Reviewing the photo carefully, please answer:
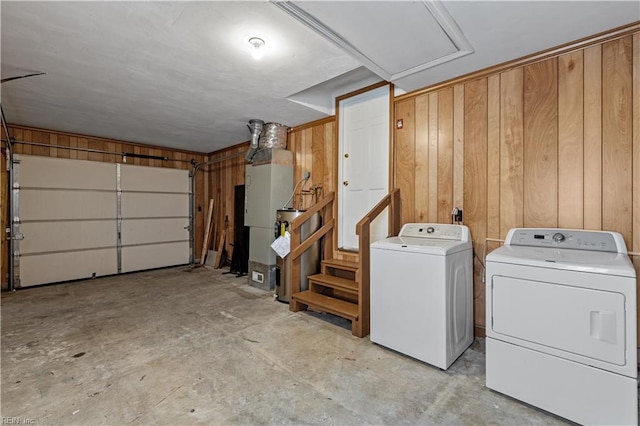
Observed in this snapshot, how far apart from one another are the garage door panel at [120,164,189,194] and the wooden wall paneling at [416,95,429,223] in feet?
16.5

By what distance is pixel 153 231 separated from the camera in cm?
579

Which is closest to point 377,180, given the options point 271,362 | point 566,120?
point 566,120

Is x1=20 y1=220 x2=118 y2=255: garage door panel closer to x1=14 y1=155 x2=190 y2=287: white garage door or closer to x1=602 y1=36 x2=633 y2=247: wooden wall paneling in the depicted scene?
x1=14 y1=155 x2=190 y2=287: white garage door

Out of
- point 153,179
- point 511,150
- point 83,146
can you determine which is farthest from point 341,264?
point 83,146

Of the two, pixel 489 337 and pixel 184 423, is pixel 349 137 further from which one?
pixel 184 423

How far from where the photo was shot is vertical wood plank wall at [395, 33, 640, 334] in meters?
2.06

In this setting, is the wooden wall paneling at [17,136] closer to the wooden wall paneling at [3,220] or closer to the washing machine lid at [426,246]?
the wooden wall paneling at [3,220]

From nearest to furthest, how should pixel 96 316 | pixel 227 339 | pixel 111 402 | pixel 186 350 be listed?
pixel 111 402, pixel 186 350, pixel 227 339, pixel 96 316

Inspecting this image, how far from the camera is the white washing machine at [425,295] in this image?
2.16 m

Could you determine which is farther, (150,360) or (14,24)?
(150,360)

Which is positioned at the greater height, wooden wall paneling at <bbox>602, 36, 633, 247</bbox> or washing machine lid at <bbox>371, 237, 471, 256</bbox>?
wooden wall paneling at <bbox>602, 36, 633, 247</bbox>

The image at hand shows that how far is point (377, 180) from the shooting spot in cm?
346

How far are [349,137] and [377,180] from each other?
28.4 inches

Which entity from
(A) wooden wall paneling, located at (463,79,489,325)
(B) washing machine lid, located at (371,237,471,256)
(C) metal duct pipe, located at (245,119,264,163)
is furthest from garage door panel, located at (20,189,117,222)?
(A) wooden wall paneling, located at (463,79,489,325)
